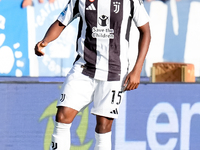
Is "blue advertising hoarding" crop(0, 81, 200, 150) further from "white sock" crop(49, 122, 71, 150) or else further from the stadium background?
"white sock" crop(49, 122, 71, 150)

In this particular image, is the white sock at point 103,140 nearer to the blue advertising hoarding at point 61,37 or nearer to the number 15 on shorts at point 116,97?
the number 15 on shorts at point 116,97

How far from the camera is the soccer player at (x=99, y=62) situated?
3.53 meters

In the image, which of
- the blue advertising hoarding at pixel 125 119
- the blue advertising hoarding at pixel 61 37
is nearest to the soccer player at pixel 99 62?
the blue advertising hoarding at pixel 125 119

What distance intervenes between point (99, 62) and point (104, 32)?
0.71 ft

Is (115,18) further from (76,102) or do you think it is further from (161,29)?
(161,29)

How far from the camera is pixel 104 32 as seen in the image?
139 inches

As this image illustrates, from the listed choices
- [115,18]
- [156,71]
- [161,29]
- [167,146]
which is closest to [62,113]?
[115,18]

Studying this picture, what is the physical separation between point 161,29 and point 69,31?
6.51 ft

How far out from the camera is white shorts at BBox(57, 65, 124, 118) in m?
3.54

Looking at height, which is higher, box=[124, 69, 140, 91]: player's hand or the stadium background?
box=[124, 69, 140, 91]: player's hand

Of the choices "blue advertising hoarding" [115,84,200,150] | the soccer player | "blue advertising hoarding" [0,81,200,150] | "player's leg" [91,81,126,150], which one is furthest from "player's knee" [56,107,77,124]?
"blue advertising hoarding" [115,84,200,150]

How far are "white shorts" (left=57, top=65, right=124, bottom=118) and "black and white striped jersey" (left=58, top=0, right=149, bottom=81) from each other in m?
0.05

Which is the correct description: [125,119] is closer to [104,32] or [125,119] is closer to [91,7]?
[104,32]

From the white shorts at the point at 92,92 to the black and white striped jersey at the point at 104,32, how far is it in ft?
0.15
